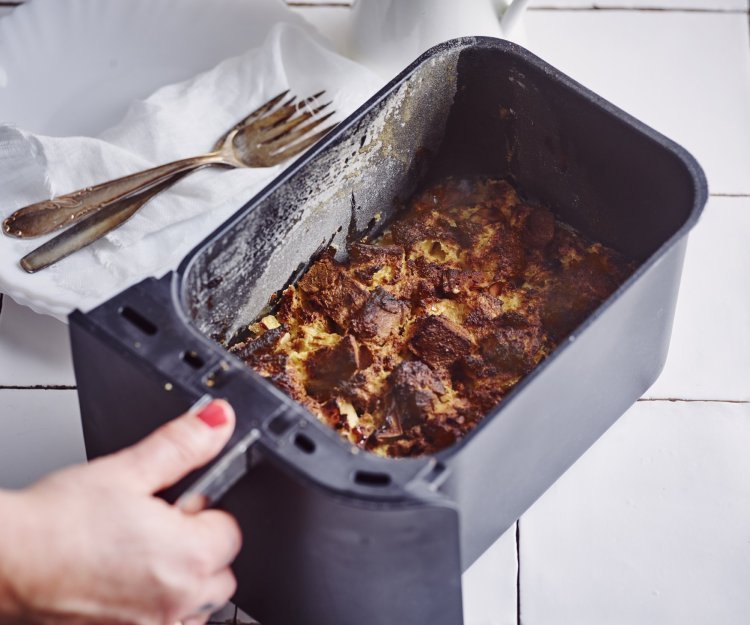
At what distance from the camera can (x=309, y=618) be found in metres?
0.97

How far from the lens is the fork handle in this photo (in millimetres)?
1197

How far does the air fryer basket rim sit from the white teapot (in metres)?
0.20

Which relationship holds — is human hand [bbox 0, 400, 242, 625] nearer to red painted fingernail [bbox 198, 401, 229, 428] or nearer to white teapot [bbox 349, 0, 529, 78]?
red painted fingernail [bbox 198, 401, 229, 428]

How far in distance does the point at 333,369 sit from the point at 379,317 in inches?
3.0

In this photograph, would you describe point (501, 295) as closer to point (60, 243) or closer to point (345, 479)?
point (345, 479)

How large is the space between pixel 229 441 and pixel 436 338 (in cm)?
29

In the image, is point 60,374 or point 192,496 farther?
point 60,374

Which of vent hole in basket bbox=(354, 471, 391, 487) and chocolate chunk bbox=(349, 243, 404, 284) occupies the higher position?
vent hole in basket bbox=(354, 471, 391, 487)

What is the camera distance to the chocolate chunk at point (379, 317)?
41.3 inches

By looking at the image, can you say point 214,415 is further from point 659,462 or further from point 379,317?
point 659,462

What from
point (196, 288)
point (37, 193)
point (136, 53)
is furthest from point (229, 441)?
point (136, 53)

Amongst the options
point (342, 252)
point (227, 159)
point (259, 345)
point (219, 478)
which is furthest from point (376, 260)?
point (219, 478)

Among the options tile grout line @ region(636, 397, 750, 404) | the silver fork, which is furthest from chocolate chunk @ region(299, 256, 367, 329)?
tile grout line @ region(636, 397, 750, 404)

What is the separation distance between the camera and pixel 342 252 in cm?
113
